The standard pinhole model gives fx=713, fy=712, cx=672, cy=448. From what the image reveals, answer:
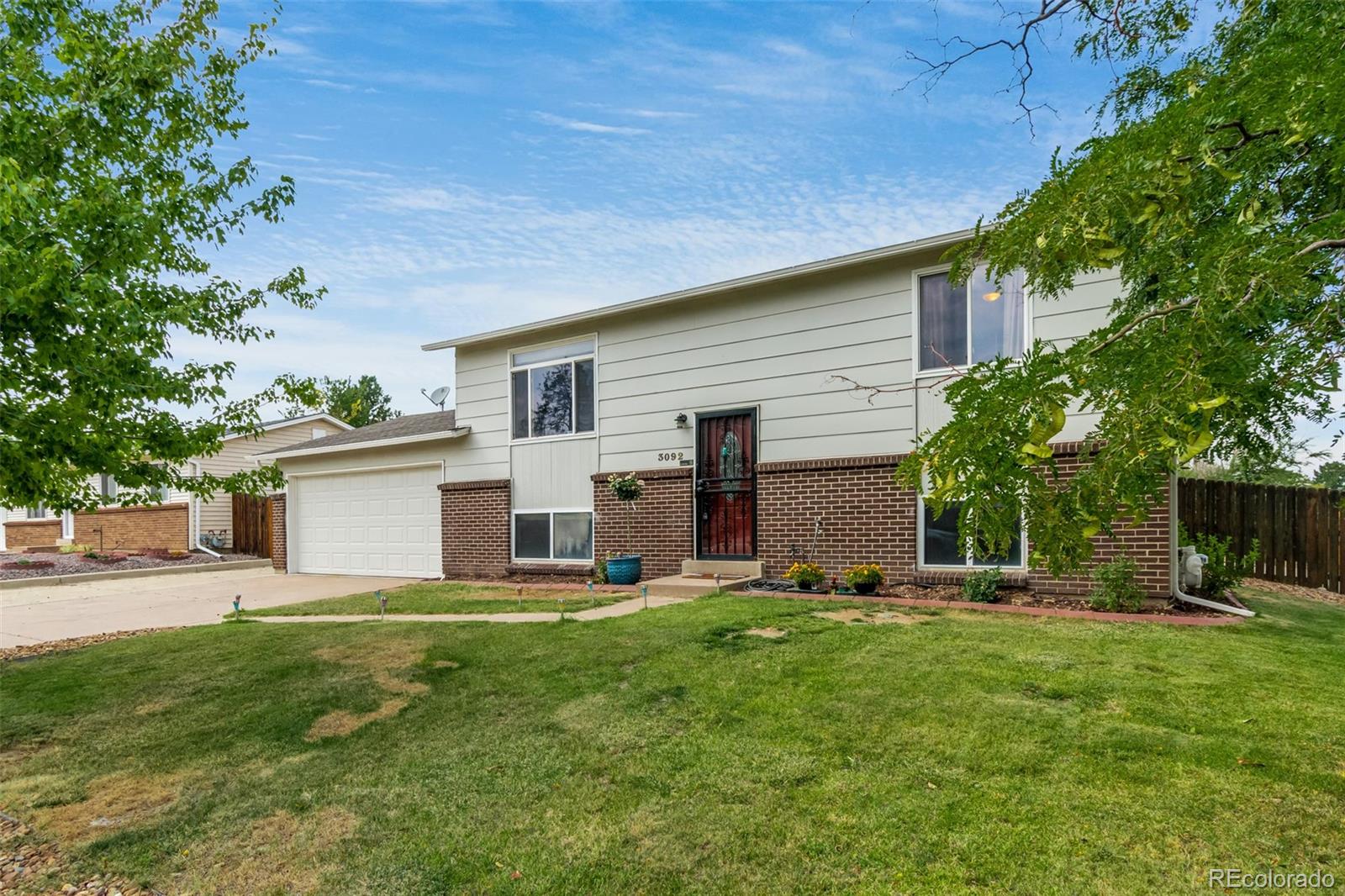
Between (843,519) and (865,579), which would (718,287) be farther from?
(865,579)

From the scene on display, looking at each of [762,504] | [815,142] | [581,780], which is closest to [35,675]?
[581,780]

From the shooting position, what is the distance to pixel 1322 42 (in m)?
2.38

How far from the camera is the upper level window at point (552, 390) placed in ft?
39.0

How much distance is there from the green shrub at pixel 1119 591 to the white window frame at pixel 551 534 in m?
7.05

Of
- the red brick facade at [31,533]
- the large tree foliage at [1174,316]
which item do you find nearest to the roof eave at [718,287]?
the large tree foliage at [1174,316]

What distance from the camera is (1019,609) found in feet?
23.2

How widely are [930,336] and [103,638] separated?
10.2 metres

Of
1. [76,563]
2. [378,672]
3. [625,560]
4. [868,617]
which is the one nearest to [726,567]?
[625,560]

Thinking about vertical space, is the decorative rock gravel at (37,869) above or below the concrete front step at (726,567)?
below

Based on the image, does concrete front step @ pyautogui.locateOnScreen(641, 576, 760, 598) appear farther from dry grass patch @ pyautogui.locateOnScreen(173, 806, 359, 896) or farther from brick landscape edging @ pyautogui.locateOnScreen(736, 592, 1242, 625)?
dry grass patch @ pyautogui.locateOnScreen(173, 806, 359, 896)

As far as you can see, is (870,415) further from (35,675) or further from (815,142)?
(35,675)

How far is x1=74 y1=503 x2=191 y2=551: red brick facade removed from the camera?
20.8m

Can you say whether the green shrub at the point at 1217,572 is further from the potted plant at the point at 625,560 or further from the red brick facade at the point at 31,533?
the red brick facade at the point at 31,533

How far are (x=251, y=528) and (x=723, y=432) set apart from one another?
642 inches
